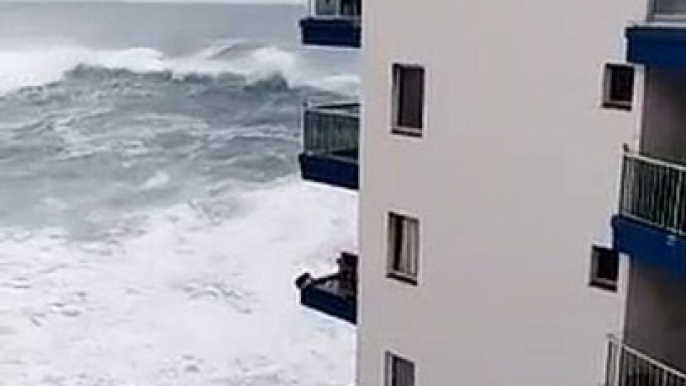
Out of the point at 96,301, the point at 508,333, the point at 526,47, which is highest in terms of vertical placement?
the point at 526,47

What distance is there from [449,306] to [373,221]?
1239mm

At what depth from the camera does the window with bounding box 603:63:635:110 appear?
9.84 m

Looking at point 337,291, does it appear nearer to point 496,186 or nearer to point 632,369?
point 496,186

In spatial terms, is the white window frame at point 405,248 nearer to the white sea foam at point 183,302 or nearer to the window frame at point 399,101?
the window frame at point 399,101

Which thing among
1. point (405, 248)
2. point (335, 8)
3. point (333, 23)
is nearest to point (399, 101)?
point (333, 23)

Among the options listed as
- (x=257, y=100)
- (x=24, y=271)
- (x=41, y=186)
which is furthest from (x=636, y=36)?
(x=257, y=100)

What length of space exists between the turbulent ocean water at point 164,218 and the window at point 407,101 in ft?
50.0

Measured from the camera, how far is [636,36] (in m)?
9.31

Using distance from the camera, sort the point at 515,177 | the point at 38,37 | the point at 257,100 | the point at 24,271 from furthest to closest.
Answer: the point at 38,37 < the point at 257,100 < the point at 24,271 < the point at 515,177

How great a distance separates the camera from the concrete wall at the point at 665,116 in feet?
31.7

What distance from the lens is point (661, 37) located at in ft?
30.0

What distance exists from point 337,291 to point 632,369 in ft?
14.8

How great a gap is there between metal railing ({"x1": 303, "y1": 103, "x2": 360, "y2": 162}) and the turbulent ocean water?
45.7 feet

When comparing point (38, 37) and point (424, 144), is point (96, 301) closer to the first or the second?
point (424, 144)
